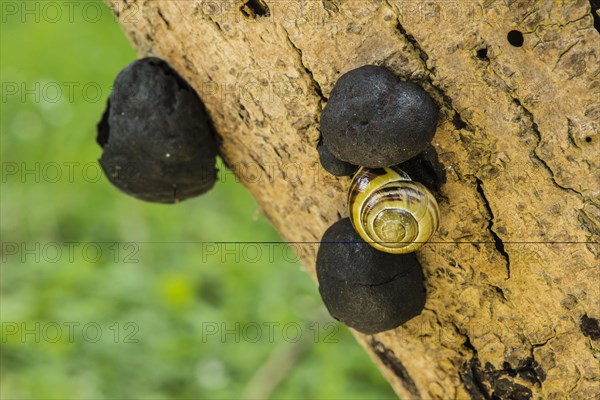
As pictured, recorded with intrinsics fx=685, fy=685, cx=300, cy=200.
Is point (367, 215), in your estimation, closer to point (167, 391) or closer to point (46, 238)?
point (167, 391)

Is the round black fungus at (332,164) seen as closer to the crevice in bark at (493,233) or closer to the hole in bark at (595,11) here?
the crevice in bark at (493,233)

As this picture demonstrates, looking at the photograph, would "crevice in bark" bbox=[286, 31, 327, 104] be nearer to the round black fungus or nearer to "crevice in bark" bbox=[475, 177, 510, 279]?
the round black fungus

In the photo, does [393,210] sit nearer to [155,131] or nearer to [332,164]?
[332,164]

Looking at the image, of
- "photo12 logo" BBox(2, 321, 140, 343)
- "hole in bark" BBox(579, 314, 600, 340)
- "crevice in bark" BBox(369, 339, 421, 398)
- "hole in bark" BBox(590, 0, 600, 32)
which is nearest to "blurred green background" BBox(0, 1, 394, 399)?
"photo12 logo" BBox(2, 321, 140, 343)

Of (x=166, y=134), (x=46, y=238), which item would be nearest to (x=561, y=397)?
(x=166, y=134)

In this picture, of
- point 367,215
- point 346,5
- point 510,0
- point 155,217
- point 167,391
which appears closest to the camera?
point 510,0

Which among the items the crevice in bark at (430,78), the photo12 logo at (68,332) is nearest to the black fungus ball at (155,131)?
the crevice in bark at (430,78)
